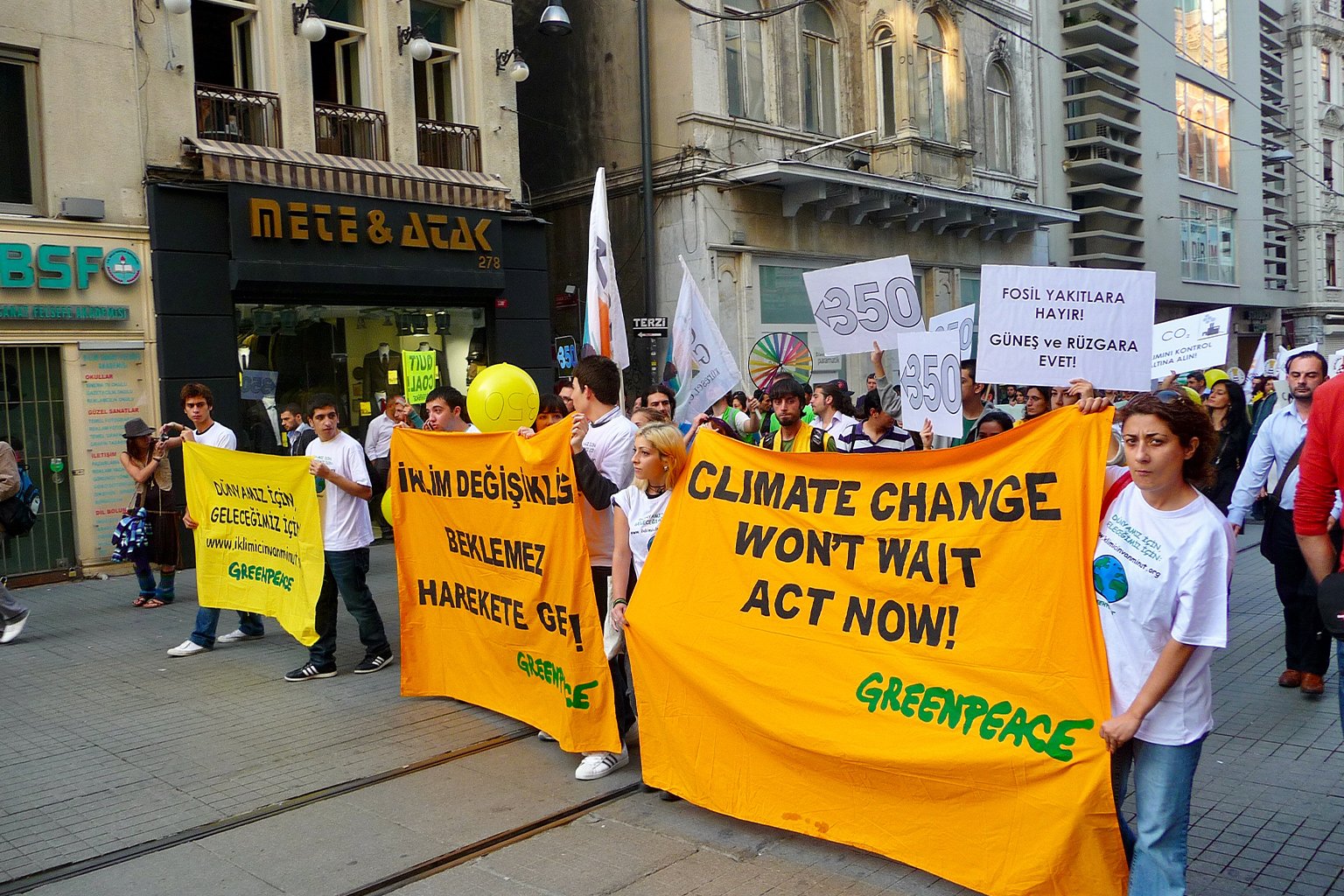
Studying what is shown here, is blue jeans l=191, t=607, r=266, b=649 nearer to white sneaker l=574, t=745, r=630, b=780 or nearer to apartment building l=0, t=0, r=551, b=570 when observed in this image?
white sneaker l=574, t=745, r=630, b=780

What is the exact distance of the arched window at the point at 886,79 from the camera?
72.0 feet

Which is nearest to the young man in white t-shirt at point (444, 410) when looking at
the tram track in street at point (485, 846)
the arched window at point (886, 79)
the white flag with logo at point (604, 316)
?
the white flag with logo at point (604, 316)

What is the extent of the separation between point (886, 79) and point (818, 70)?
1824mm

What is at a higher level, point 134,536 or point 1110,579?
point 1110,579

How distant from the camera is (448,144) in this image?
15.7m

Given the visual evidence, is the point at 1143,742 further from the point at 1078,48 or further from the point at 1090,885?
the point at 1078,48

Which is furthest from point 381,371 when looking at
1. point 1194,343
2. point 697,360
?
point 1194,343

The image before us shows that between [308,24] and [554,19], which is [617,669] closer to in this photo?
[308,24]

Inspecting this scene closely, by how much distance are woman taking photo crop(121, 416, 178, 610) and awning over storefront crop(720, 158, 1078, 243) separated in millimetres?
11210

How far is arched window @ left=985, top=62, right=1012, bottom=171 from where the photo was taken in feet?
82.6

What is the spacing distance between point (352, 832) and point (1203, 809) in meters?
3.70

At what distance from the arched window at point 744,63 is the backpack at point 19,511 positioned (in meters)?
13.5

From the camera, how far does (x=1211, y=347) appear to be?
11.2 m

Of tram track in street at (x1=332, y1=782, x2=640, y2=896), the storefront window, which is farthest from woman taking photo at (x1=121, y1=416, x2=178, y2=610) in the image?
tram track in street at (x1=332, y1=782, x2=640, y2=896)
